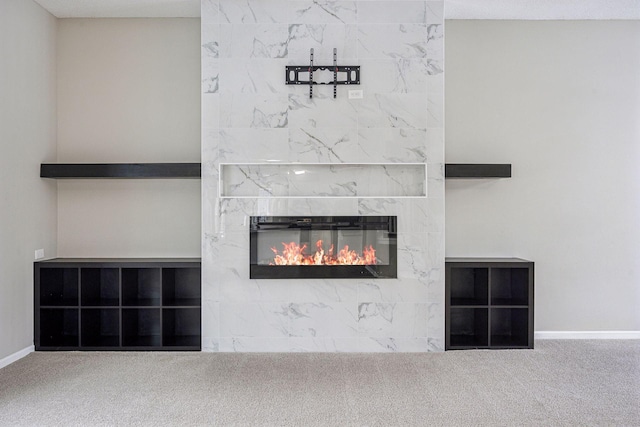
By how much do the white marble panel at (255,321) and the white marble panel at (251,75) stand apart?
72.1 inches

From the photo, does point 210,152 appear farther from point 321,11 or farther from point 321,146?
point 321,11

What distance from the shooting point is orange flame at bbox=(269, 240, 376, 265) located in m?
4.10

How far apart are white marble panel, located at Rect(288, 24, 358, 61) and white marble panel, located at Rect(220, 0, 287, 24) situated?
0.18 m

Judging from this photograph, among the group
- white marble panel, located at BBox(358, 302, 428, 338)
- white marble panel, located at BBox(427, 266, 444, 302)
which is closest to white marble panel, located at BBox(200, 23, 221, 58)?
white marble panel, located at BBox(358, 302, 428, 338)

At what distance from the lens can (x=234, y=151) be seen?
13.3 ft

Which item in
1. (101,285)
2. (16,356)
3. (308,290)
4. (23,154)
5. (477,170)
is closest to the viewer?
(16,356)

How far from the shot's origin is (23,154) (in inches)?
155

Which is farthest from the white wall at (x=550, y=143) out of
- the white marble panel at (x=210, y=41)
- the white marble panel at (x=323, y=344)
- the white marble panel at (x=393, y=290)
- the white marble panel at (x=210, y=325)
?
the white marble panel at (x=210, y=325)

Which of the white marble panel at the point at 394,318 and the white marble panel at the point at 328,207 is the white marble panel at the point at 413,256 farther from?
the white marble panel at the point at 328,207

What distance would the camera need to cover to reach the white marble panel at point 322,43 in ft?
13.3

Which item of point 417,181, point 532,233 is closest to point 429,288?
point 417,181

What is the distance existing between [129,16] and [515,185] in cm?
396

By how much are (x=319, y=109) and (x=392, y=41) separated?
85 centimetres

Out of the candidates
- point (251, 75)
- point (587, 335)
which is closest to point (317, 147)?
point (251, 75)
